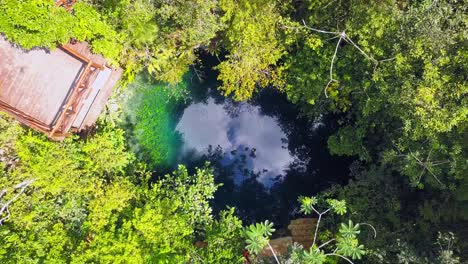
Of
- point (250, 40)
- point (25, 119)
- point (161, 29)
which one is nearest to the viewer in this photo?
point (25, 119)

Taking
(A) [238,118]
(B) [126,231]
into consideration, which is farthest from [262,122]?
(B) [126,231]

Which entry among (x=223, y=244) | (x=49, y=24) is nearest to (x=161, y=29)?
(x=49, y=24)

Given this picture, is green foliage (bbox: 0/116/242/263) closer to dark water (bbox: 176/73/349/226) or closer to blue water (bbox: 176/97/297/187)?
dark water (bbox: 176/73/349/226)

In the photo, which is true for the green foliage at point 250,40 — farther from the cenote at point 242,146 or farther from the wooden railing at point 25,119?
the wooden railing at point 25,119

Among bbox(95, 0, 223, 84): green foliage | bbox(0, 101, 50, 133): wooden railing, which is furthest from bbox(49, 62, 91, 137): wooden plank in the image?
bbox(95, 0, 223, 84): green foliage

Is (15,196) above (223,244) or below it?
below

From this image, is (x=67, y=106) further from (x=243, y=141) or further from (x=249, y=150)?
(x=249, y=150)

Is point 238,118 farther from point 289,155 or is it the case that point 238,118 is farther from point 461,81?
point 461,81
